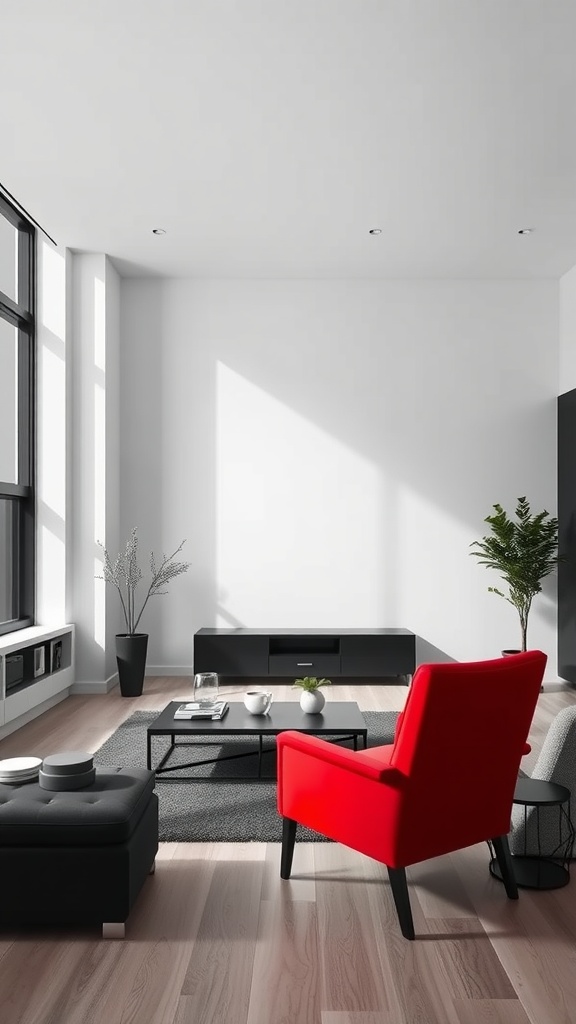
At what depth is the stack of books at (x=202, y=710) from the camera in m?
4.00

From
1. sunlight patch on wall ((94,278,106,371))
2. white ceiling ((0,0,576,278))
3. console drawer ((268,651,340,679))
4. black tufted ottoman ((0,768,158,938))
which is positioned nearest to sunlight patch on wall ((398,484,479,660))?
console drawer ((268,651,340,679))

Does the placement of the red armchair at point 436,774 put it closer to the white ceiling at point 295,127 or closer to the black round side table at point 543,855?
the black round side table at point 543,855

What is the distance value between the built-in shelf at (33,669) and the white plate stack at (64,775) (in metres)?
2.17

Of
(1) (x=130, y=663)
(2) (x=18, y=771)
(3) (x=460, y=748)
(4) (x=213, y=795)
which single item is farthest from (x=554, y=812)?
(1) (x=130, y=663)

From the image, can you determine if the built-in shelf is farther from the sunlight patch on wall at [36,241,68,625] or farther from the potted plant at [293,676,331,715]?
the potted plant at [293,676,331,715]

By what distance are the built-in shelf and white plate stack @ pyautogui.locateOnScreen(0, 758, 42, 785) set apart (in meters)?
2.03

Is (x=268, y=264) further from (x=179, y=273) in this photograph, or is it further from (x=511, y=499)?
(x=511, y=499)

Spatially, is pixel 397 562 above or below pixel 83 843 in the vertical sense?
above

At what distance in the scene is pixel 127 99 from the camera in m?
4.02

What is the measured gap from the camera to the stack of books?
400 centimetres

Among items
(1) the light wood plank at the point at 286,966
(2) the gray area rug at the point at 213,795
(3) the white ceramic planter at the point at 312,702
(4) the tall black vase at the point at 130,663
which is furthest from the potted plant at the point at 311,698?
(4) the tall black vase at the point at 130,663

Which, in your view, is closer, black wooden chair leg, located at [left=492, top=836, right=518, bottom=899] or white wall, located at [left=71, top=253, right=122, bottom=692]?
black wooden chair leg, located at [left=492, top=836, right=518, bottom=899]

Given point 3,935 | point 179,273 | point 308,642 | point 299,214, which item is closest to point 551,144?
point 299,214

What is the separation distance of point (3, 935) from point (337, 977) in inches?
39.9
